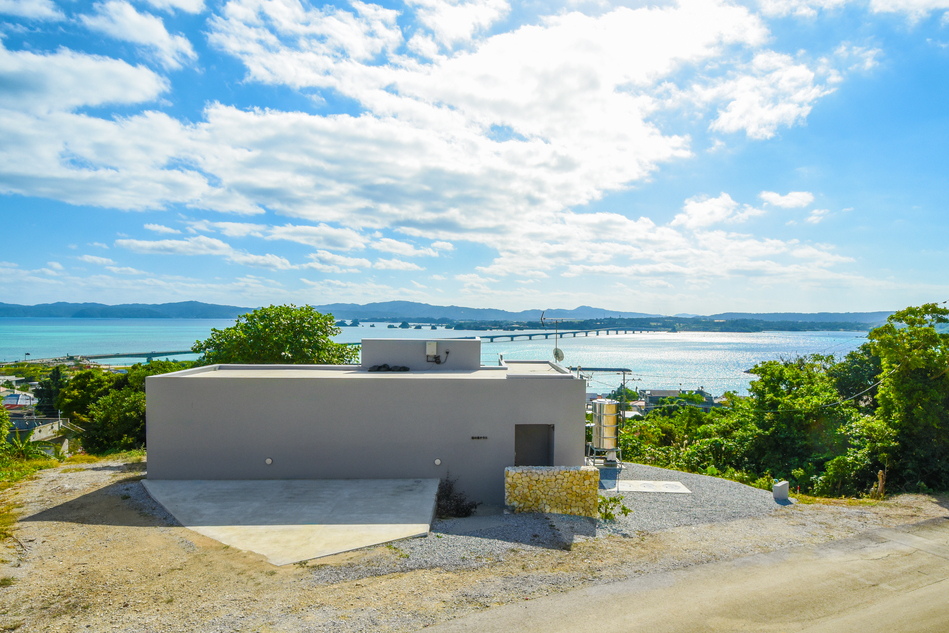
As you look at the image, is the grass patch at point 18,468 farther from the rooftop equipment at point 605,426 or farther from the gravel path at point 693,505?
the rooftop equipment at point 605,426

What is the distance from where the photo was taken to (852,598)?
22.7ft

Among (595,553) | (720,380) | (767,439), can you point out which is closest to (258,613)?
(595,553)

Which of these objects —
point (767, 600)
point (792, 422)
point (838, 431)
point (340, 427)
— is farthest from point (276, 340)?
point (838, 431)

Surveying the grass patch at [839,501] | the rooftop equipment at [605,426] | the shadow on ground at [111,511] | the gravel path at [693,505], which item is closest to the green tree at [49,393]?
the shadow on ground at [111,511]

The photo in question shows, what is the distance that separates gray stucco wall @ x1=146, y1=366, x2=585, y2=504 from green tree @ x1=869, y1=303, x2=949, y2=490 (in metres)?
9.25

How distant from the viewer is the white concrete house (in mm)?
11641

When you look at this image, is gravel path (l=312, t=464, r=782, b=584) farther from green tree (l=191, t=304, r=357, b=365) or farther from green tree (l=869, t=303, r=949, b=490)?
green tree (l=191, t=304, r=357, b=365)

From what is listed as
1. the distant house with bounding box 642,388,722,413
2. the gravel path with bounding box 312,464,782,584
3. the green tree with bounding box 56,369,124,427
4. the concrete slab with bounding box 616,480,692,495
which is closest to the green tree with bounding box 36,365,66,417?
the green tree with bounding box 56,369,124,427

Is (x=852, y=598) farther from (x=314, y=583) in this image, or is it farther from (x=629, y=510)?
(x=314, y=583)

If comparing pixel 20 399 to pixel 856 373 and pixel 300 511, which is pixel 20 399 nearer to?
pixel 300 511

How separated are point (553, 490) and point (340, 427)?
5.07 meters

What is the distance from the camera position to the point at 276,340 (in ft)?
65.4

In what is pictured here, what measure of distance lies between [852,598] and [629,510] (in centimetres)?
421

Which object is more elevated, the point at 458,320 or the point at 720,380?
the point at 458,320
